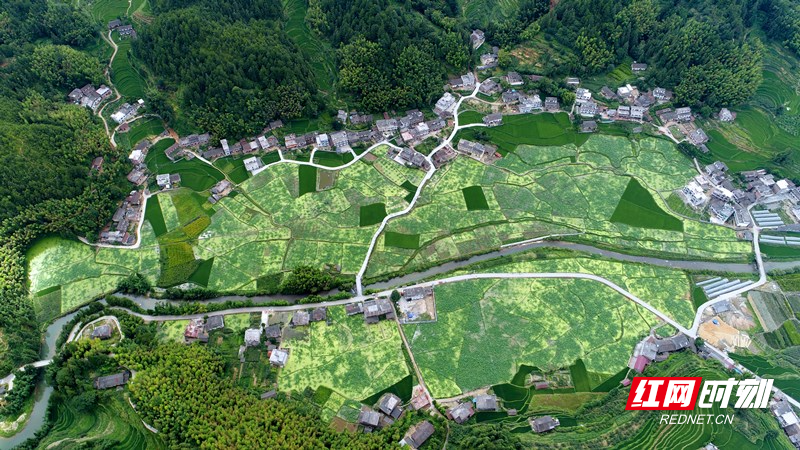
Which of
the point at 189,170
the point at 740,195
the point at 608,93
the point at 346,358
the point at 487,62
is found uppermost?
the point at 487,62

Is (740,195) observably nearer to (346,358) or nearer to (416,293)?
(416,293)

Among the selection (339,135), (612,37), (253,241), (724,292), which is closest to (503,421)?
(724,292)

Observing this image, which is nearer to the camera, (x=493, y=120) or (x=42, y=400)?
(x=42, y=400)

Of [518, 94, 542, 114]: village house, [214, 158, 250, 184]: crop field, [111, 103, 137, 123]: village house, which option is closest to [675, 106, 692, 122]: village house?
[518, 94, 542, 114]: village house

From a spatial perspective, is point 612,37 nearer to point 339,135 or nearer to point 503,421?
point 339,135

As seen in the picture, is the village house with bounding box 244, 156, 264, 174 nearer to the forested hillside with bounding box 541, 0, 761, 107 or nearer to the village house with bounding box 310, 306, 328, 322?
the village house with bounding box 310, 306, 328, 322

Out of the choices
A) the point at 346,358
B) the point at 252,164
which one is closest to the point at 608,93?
the point at 252,164

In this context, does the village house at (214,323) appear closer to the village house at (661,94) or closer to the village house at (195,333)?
the village house at (195,333)

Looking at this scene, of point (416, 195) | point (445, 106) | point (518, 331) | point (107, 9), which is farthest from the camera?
point (107, 9)
